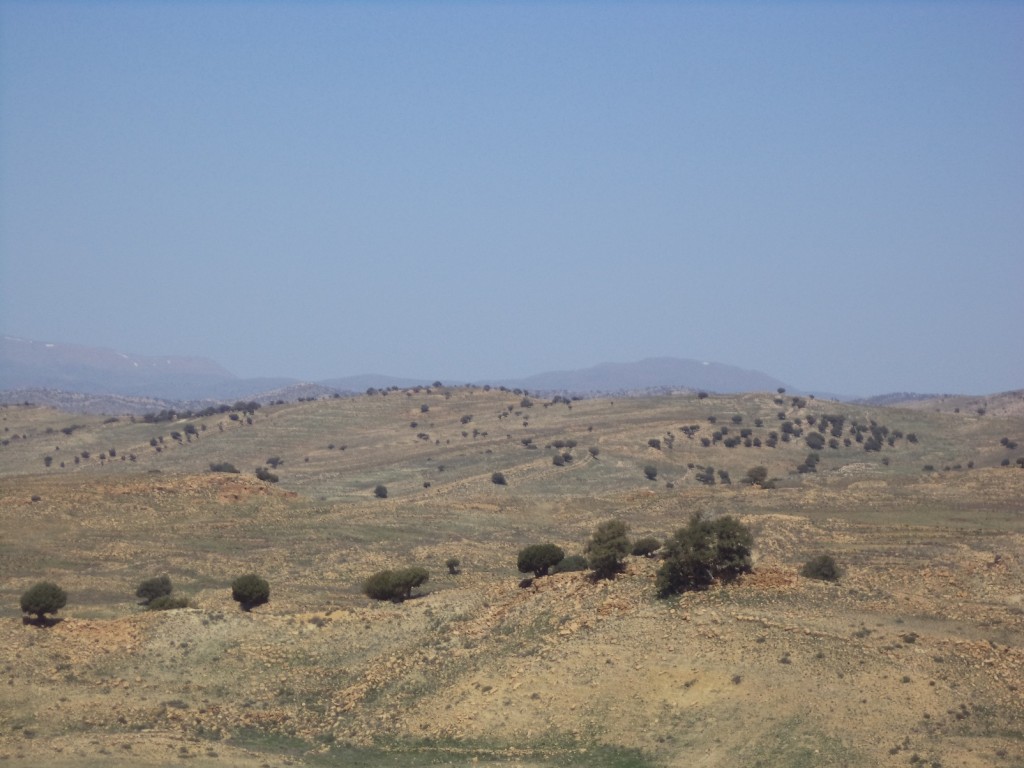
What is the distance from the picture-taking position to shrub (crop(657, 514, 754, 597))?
33.2 metres

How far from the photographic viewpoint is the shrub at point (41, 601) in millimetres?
38031

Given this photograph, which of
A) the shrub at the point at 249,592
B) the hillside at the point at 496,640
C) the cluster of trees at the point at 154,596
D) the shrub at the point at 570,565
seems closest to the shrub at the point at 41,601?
the cluster of trees at the point at 154,596

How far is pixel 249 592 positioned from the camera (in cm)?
4209

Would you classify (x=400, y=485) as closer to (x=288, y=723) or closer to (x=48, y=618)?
(x=48, y=618)

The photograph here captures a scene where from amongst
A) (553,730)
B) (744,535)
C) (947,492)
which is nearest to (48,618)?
A: (553,730)

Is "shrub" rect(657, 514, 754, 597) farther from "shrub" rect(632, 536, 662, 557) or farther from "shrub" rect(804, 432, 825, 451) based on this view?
"shrub" rect(804, 432, 825, 451)

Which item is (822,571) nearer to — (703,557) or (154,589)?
(703,557)

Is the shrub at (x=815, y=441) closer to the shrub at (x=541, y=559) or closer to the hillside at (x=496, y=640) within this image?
the hillside at (x=496, y=640)

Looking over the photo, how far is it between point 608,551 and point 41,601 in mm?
19074

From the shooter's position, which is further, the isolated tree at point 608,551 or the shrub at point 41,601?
the shrub at point 41,601

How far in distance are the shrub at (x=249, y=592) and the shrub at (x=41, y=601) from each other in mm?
6300

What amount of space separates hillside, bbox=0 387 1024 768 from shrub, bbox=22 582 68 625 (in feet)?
1.95

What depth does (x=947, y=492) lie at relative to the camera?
67062mm

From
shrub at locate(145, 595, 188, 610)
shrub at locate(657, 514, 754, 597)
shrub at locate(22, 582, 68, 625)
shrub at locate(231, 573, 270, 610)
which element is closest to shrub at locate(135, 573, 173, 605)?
shrub at locate(145, 595, 188, 610)
